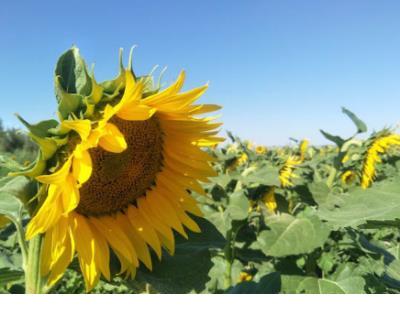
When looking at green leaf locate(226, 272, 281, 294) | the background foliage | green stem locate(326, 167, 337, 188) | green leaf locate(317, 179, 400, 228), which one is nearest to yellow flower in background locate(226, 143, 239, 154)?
the background foliage

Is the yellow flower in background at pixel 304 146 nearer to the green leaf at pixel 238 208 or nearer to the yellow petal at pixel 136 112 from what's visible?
the green leaf at pixel 238 208

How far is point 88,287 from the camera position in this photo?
1125 mm

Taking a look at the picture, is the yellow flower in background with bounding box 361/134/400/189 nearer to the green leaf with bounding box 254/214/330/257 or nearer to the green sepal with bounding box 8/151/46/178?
the green leaf with bounding box 254/214/330/257

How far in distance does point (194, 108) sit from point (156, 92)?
0.14 meters

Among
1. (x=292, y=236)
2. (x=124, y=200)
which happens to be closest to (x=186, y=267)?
(x=124, y=200)

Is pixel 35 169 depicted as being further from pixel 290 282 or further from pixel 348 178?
pixel 348 178

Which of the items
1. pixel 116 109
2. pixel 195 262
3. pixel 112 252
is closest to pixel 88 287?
pixel 112 252

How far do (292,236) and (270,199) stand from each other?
0.88 m

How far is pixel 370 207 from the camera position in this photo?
1.00 meters

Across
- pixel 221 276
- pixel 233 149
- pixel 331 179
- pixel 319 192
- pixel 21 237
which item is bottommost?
pixel 221 276

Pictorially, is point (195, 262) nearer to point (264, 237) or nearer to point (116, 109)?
point (116, 109)

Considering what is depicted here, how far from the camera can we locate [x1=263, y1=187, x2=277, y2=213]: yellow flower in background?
3557 millimetres

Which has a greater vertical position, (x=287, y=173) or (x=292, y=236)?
(x=287, y=173)

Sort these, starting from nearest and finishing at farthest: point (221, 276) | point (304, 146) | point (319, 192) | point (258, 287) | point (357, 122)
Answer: point (258, 287), point (221, 276), point (319, 192), point (357, 122), point (304, 146)
